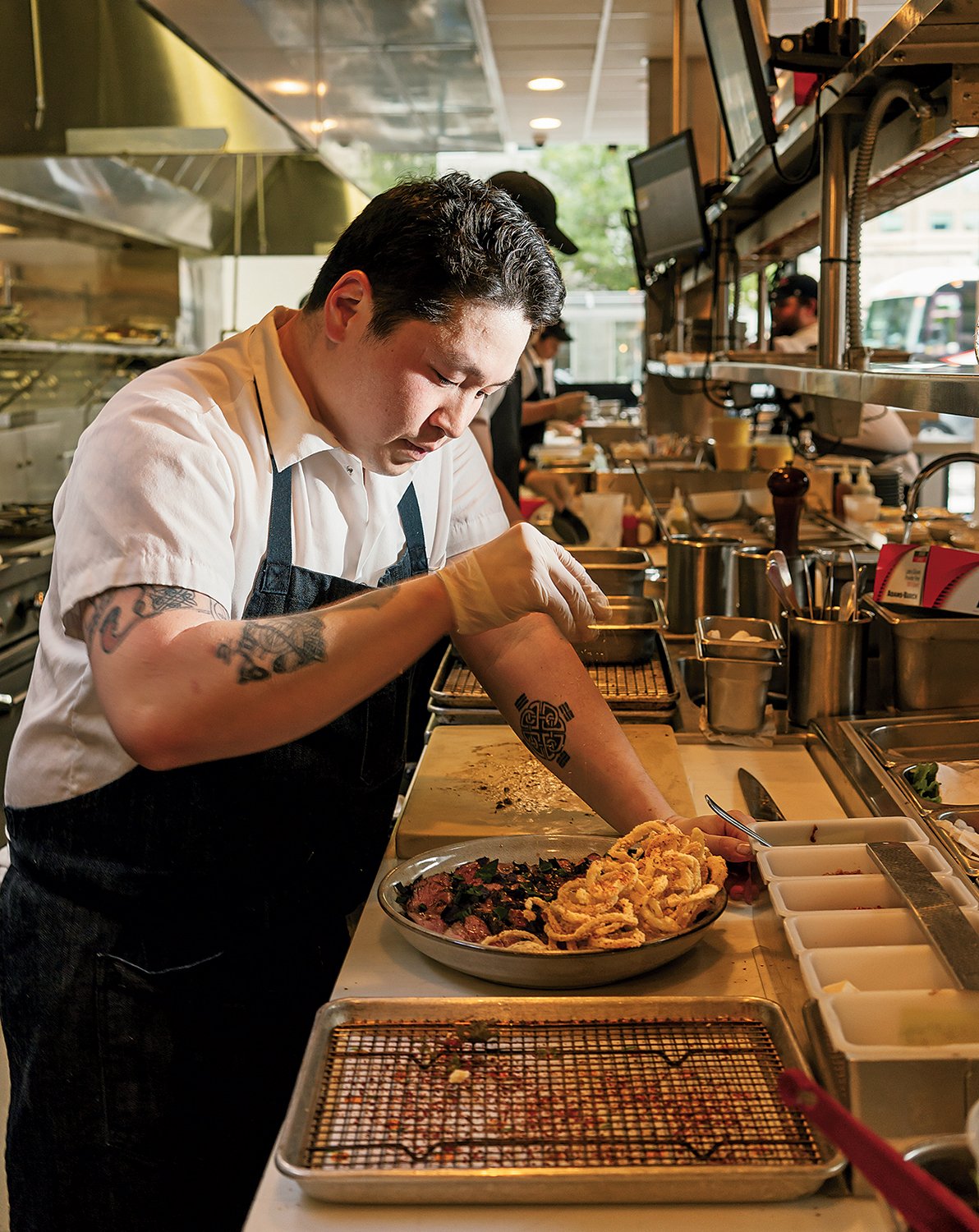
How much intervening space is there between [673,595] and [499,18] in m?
5.09

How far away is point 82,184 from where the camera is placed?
5203mm

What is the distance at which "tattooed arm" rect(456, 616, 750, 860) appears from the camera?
172cm

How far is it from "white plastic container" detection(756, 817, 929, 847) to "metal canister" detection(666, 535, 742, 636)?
1364 millimetres

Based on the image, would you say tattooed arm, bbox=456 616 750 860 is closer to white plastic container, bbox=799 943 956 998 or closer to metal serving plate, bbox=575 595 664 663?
white plastic container, bbox=799 943 956 998

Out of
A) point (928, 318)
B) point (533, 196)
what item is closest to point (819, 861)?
point (533, 196)

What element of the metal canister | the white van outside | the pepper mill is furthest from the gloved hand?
the white van outside

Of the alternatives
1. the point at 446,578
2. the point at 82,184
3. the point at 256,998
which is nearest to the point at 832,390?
the point at 446,578

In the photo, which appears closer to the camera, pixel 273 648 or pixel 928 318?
pixel 273 648

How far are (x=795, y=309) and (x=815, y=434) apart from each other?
1.83m

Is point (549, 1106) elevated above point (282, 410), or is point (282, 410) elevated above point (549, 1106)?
point (282, 410)

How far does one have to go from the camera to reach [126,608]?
130 centimetres

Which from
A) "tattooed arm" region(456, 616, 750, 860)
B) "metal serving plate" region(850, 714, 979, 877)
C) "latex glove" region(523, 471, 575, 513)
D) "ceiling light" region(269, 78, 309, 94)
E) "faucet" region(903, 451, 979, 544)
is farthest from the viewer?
"latex glove" region(523, 471, 575, 513)

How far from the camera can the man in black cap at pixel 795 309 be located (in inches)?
261

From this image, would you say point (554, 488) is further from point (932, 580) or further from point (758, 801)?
point (758, 801)
